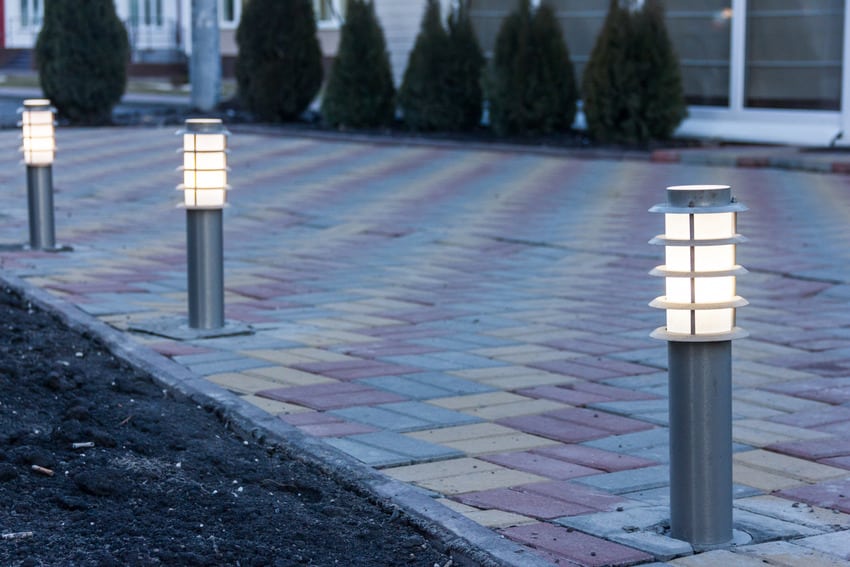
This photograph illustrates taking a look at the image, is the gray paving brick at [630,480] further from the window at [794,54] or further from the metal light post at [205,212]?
the window at [794,54]

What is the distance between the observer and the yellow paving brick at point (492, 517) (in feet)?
12.1

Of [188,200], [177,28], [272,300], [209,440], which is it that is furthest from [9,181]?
[177,28]

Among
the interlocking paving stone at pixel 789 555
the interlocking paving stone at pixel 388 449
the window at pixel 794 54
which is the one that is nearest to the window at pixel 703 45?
the window at pixel 794 54

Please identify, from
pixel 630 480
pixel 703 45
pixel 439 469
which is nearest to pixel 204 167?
pixel 439 469

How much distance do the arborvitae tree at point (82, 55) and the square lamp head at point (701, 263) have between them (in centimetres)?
1891

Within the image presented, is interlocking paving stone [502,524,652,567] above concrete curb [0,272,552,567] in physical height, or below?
below

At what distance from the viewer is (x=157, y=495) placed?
151 inches

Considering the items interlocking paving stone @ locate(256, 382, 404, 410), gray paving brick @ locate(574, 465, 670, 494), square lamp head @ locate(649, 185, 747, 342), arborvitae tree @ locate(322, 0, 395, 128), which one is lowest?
gray paving brick @ locate(574, 465, 670, 494)

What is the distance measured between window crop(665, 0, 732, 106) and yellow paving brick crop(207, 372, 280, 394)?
42.6ft

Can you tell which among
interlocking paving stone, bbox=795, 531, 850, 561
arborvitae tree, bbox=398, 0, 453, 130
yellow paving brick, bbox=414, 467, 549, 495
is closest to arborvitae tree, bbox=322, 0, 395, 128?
arborvitae tree, bbox=398, 0, 453, 130

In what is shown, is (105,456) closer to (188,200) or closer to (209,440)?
(209,440)

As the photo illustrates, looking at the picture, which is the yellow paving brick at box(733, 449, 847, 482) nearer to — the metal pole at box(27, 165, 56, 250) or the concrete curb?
the concrete curb

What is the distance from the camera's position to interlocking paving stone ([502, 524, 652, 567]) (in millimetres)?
3406

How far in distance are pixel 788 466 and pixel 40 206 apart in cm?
574
